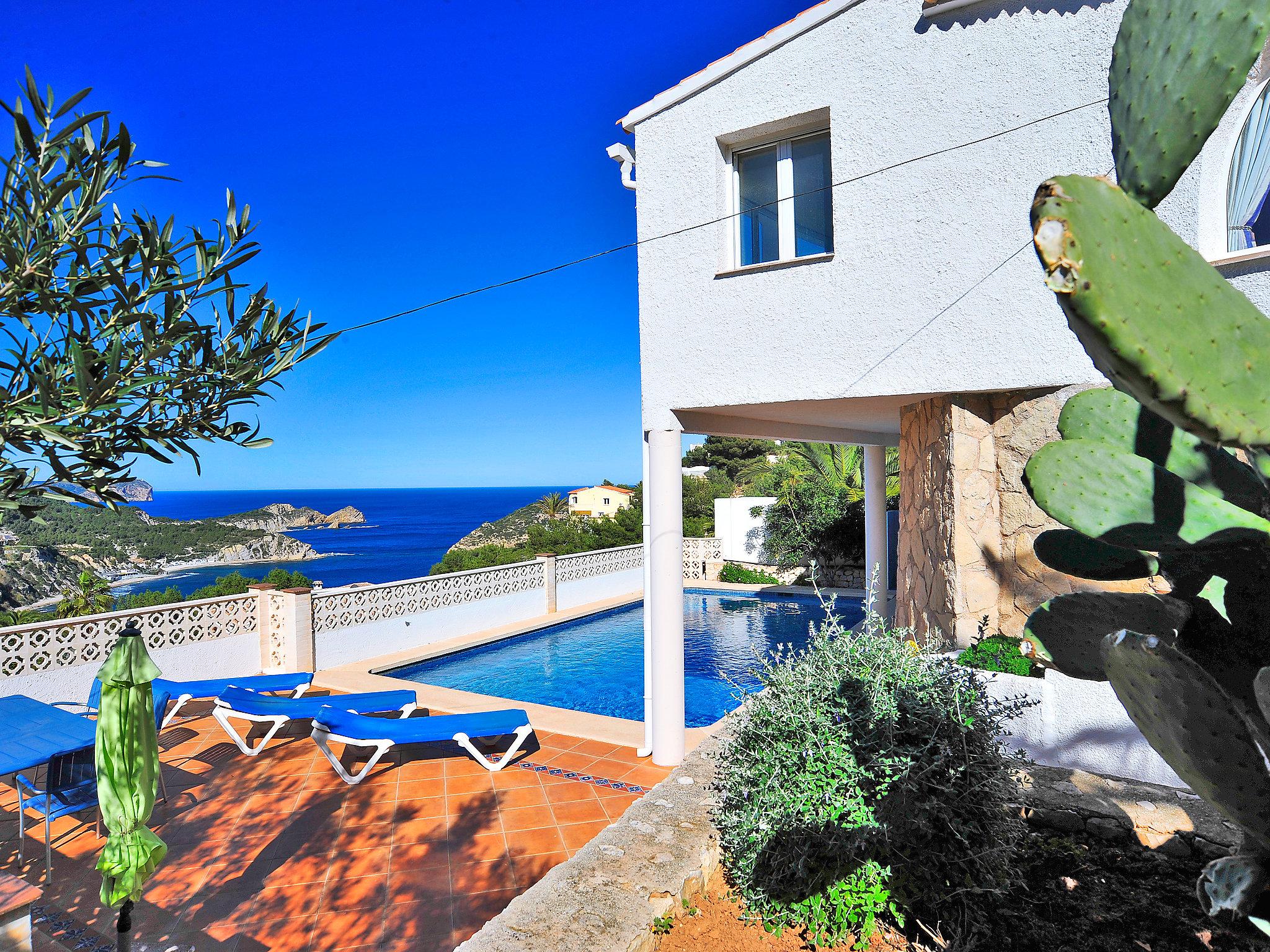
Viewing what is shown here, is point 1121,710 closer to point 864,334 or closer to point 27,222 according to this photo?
point 864,334

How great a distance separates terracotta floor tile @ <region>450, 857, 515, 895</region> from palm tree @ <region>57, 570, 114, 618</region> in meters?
9.62

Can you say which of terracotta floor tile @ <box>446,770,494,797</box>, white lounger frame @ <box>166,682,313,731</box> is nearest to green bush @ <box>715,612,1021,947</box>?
terracotta floor tile @ <box>446,770,494,797</box>

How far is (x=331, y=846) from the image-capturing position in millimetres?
6121

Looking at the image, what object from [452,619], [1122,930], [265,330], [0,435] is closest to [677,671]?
[1122,930]

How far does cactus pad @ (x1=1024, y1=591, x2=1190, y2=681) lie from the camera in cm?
264

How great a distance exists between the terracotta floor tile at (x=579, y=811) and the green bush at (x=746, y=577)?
1698 cm

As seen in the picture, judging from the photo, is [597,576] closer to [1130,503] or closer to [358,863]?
[358,863]

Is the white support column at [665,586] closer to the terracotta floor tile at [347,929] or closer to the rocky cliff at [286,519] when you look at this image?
the terracotta floor tile at [347,929]

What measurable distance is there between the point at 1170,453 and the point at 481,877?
18.3ft

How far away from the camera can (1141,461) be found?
91.8 inches

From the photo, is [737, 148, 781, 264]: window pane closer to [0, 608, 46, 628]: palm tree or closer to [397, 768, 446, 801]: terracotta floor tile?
[397, 768, 446, 801]: terracotta floor tile

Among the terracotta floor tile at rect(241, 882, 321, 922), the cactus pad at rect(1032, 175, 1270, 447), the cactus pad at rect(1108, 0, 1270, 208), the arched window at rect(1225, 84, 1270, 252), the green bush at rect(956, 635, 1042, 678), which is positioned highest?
the arched window at rect(1225, 84, 1270, 252)

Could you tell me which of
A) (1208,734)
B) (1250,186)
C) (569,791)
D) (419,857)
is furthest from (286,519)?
(1208,734)

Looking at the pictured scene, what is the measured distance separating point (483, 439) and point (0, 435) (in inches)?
3911
